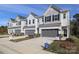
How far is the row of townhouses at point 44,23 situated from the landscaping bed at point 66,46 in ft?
0.30

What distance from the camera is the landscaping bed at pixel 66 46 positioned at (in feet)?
13.4

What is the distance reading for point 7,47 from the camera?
13.6 feet

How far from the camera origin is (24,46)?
4141 mm

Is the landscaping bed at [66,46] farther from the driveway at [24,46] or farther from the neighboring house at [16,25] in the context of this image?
the neighboring house at [16,25]

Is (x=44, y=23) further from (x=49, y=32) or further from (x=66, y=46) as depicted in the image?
(x=66, y=46)

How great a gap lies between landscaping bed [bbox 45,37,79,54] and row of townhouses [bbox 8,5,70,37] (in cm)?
9

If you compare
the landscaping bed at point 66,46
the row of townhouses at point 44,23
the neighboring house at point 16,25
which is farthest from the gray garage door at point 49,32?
the neighboring house at point 16,25

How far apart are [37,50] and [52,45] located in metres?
0.20

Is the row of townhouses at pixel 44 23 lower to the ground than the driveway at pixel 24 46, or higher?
higher

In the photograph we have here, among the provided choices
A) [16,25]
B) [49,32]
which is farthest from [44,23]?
[16,25]

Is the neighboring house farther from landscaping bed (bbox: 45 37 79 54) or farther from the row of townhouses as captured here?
landscaping bed (bbox: 45 37 79 54)
